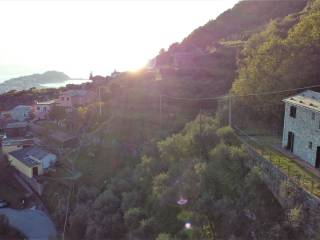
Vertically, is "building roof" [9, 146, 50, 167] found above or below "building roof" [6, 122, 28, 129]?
below

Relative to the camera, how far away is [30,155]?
29.8 m

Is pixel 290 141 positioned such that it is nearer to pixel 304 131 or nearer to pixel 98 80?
pixel 304 131

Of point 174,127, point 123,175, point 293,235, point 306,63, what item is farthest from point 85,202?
point 306,63

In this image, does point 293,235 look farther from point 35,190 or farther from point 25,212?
point 35,190

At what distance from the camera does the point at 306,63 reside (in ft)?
65.6

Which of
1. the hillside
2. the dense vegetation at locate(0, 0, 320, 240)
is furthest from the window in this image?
the hillside

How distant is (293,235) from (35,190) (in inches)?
862

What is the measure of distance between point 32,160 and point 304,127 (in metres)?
22.9

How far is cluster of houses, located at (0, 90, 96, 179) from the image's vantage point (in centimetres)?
2870

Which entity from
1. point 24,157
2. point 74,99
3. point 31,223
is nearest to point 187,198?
point 31,223

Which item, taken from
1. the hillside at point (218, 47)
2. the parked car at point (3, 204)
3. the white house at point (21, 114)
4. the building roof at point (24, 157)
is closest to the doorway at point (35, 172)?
the building roof at point (24, 157)

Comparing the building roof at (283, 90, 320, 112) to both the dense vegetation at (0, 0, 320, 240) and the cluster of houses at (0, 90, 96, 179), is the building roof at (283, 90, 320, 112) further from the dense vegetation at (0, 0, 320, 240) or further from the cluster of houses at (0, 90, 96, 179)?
the cluster of houses at (0, 90, 96, 179)

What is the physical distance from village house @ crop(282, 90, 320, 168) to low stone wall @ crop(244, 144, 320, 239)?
7.10 feet

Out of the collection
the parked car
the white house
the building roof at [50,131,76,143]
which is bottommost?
the parked car
